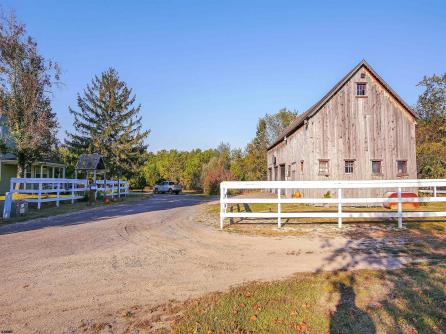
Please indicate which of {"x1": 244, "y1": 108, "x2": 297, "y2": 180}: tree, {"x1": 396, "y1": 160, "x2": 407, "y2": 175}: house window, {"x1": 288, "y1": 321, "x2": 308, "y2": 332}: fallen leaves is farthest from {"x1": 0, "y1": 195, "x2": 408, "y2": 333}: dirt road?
{"x1": 244, "y1": 108, "x2": 297, "y2": 180}: tree

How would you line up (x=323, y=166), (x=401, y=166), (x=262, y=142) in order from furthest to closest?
(x=262, y=142), (x=401, y=166), (x=323, y=166)

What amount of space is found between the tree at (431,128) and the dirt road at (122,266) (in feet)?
101

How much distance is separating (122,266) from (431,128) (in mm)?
46298

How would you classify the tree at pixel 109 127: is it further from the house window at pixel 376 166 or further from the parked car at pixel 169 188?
the house window at pixel 376 166

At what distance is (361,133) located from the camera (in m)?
20.4

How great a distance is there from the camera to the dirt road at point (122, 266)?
4.14 metres

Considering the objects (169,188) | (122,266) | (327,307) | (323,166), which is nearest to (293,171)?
(323,166)

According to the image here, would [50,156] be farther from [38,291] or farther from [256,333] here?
[256,333]

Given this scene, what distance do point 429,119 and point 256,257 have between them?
47.1 metres

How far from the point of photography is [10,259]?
6.69 m

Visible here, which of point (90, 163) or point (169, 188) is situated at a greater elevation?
point (90, 163)

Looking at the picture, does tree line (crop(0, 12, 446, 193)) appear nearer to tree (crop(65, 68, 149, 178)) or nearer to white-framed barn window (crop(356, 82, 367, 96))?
tree (crop(65, 68, 149, 178))

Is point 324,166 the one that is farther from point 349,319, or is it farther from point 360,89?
point 349,319

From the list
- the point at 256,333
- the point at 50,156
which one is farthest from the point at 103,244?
the point at 50,156
